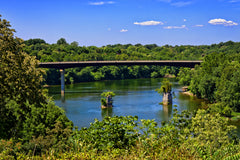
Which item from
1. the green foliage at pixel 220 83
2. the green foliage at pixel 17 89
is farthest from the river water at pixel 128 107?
the green foliage at pixel 17 89

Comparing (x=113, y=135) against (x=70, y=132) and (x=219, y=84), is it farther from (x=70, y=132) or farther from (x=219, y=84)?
(x=219, y=84)

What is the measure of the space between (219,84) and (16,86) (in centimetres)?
4528

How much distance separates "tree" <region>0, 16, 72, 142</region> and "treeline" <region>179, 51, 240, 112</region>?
1126 inches

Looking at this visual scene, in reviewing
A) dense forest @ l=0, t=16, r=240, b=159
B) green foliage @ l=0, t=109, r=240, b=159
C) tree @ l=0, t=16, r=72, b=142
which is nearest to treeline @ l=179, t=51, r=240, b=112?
dense forest @ l=0, t=16, r=240, b=159

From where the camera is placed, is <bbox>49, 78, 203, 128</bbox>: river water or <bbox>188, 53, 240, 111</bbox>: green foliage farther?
<bbox>188, 53, 240, 111</bbox>: green foliage

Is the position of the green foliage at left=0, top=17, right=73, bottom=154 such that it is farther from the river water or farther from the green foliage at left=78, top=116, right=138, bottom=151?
the river water

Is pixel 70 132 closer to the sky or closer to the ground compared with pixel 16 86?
closer to the ground

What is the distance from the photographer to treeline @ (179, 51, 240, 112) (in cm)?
4859

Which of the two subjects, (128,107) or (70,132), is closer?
(70,132)

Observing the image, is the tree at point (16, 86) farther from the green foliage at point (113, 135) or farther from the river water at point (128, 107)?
the river water at point (128, 107)

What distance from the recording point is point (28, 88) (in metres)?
20.8

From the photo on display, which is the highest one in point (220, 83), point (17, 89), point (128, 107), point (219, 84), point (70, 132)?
point (17, 89)

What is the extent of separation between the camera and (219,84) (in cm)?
5794

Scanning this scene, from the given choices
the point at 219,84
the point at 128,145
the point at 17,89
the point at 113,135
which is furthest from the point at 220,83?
the point at 113,135
